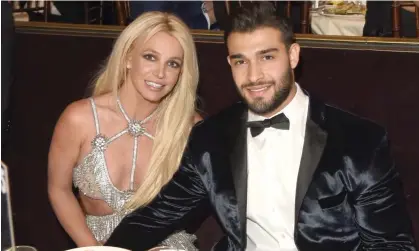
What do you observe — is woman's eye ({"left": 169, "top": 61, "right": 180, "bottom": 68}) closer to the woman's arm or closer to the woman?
the woman

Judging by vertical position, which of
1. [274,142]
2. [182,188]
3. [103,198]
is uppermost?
[274,142]

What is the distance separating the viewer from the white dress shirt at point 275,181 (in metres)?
1.94

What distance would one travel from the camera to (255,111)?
194cm

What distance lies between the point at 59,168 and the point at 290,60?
98 cm

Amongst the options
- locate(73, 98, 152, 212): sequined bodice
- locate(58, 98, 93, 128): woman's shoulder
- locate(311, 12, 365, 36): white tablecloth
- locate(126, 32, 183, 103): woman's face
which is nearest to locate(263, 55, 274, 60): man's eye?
locate(126, 32, 183, 103): woman's face

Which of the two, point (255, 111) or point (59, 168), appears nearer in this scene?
point (255, 111)

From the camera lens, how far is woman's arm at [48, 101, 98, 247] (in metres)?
2.39

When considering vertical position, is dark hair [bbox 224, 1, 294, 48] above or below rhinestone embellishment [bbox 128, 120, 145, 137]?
above

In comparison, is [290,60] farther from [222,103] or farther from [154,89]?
[222,103]

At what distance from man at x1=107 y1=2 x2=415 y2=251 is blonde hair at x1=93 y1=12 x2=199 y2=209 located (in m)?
0.28

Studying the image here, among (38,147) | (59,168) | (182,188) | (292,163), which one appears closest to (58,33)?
(38,147)

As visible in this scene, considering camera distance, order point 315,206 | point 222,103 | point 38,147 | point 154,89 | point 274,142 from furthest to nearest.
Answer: point 38,147, point 222,103, point 154,89, point 274,142, point 315,206

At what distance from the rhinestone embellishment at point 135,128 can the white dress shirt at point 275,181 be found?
591 millimetres

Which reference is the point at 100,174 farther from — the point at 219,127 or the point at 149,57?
the point at 219,127
